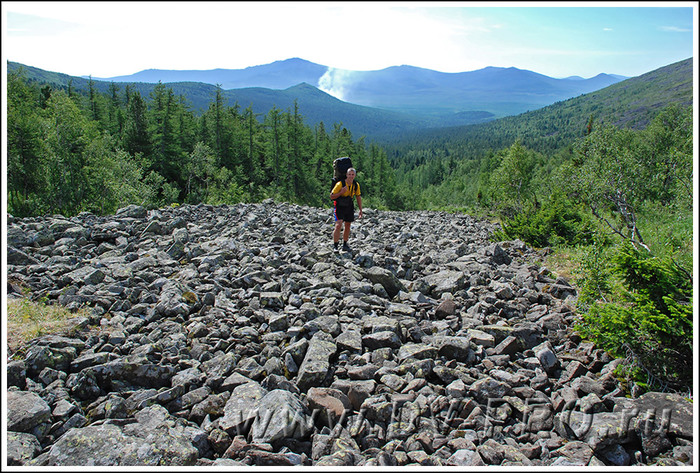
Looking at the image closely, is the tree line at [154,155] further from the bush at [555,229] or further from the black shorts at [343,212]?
the bush at [555,229]

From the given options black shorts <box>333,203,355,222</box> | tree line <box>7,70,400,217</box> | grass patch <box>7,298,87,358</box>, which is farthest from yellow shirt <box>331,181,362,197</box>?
tree line <box>7,70,400,217</box>

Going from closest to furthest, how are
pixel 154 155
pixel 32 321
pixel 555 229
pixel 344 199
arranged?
1. pixel 32 321
2. pixel 344 199
3. pixel 555 229
4. pixel 154 155

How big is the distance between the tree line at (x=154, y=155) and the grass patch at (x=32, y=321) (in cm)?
2133

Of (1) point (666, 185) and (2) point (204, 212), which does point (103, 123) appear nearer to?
(2) point (204, 212)

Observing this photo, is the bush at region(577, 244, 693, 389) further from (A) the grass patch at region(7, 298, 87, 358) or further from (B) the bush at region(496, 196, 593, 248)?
(B) the bush at region(496, 196, 593, 248)

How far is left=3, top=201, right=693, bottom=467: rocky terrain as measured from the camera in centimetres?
377

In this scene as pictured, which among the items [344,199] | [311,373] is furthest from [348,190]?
[311,373]

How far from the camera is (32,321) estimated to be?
574 cm

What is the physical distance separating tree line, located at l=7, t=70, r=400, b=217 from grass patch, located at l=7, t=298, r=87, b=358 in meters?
21.3

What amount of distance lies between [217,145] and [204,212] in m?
46.8

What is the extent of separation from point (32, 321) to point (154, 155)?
5281 cm

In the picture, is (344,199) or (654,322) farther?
(344,199)

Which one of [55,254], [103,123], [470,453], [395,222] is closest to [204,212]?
[55,254]

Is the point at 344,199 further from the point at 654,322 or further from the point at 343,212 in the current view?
the point at 654,322
